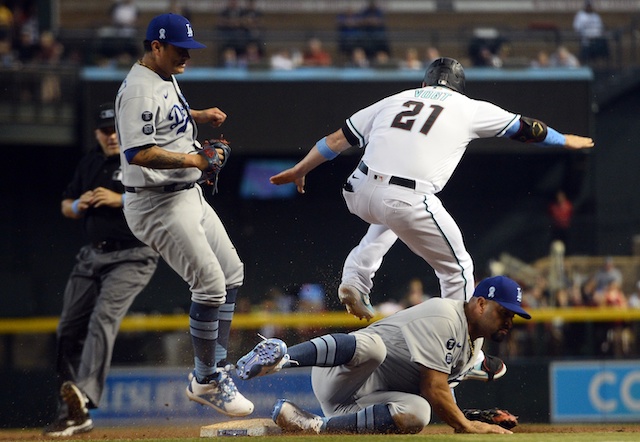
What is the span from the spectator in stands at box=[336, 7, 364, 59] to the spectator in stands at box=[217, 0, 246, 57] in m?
1.48

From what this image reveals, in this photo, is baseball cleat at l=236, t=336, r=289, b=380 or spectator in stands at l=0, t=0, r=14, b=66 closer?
baseball cleat at l=236, t=336, r=289, b=380

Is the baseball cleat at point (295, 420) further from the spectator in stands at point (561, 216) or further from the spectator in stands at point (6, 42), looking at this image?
the spectator in stands at point (6, 42)

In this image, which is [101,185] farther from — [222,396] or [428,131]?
[428,131]

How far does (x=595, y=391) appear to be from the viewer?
11.4m

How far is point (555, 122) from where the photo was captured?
1423 centimetres

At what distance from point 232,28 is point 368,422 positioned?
10665 millimetres

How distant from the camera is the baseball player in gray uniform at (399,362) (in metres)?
5.96

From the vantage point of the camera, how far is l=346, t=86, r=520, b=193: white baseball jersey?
650 cm

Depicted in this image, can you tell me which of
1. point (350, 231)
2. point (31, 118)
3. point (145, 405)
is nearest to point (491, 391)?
point (350, 231)

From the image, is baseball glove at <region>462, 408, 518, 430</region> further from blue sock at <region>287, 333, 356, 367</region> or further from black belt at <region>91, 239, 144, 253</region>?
black belt at <region>91, 239, 144, 253</region>

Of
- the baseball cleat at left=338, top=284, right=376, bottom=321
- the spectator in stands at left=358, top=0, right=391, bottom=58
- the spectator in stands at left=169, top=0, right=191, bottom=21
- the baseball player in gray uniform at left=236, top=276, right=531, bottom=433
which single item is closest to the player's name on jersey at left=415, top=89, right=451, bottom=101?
the baseball player in gray uniform at left=236, top=276, right=531, bottom=433

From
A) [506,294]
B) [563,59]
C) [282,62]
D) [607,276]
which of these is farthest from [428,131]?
[563,59]

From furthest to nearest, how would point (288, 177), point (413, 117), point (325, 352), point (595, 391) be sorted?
1. point (595, 391)
2. point (288, 177)
3. point (413, 117)
4. point (325, 352)

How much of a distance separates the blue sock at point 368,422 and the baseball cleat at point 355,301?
1179mm
